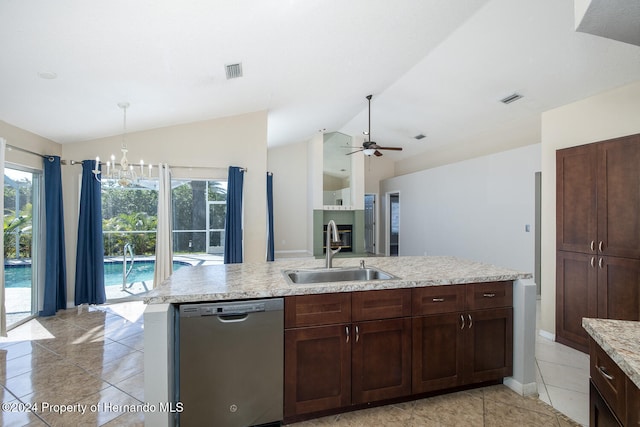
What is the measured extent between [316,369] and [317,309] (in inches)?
14.9

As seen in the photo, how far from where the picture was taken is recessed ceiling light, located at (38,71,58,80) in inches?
93.3

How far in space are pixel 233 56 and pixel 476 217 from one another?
508 cm

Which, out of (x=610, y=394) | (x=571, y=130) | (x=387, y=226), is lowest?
(x=610, y=394)

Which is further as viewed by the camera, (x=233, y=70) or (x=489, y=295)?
(x=233, y=70)

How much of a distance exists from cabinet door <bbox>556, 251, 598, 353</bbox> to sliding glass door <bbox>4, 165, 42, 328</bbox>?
608cm

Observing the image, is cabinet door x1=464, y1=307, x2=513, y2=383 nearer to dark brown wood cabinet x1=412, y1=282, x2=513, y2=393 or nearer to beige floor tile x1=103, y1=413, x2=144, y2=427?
dark brown wood cabinet x1=412, y1=282, x2=513, y2=393

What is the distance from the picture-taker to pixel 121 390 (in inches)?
89.9

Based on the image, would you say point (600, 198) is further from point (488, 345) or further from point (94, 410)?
point (94, 410)

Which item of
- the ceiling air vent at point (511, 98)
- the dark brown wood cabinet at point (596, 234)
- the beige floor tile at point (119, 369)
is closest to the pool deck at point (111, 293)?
the beige floor tile at point (119, 369)

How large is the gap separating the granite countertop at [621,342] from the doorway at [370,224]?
8033mm

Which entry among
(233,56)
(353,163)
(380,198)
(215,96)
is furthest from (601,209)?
(380,198)

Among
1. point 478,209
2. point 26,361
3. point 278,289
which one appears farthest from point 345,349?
point 478,209

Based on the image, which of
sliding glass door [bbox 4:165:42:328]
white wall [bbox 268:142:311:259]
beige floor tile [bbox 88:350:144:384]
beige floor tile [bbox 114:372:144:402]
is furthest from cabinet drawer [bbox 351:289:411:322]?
white wall [bbox 268:142:311:259]

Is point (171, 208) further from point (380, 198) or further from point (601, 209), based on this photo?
point (380, 198)
